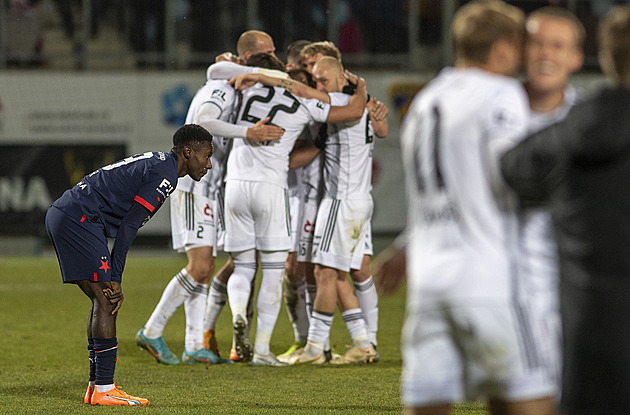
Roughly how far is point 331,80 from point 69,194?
2.59 meters

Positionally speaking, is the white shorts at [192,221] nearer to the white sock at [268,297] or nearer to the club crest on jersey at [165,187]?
the white sock at [268,297]

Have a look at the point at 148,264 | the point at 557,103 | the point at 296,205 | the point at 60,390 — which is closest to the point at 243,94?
the point at 296,205

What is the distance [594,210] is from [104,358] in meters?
3.61

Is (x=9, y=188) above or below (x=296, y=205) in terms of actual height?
below

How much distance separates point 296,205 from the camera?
8.03 metres

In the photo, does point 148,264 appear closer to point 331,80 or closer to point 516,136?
point 331,80

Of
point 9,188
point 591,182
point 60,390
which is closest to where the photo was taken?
point 591,182

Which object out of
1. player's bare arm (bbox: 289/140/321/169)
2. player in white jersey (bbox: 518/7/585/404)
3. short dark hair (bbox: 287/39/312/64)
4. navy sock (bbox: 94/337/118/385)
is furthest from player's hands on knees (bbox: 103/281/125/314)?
short dark hair (bbox: 287/39/312/64)

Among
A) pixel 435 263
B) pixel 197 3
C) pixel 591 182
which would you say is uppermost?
pixel 197 3

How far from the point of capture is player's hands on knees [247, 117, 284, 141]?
276 inches

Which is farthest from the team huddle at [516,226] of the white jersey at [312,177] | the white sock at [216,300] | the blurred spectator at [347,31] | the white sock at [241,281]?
the blurred spectator at [347,31]

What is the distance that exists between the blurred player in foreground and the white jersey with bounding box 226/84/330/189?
4.51 meters

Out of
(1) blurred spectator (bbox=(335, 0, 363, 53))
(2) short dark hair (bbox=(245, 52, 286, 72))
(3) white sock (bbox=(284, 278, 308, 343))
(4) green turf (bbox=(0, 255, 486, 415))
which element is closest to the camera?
(4) green turf (bbox=(0, 255, 486, 415))

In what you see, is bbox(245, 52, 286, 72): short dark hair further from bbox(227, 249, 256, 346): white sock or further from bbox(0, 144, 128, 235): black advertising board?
bbox(0, 144, 128, 235): black advertising board
